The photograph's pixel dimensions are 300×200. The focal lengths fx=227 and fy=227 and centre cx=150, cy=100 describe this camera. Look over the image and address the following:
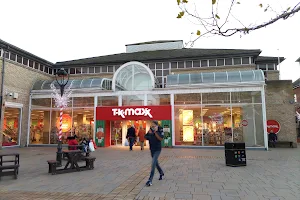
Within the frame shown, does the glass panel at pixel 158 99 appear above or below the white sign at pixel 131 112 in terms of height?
above

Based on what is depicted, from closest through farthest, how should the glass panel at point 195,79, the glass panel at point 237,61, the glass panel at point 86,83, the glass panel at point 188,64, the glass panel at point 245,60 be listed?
the glass panel at point 195,79 → the glass panel at point 86,83 → the glass panel at point 245,60 → the glass panel at point 237,61 → the glass panel at point 188,64

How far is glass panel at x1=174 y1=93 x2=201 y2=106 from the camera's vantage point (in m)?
17.8

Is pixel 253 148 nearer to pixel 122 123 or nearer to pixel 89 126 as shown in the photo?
pixel 122 123

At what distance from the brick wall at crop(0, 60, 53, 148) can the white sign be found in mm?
8221

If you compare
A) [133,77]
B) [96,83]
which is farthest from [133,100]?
[96,83]

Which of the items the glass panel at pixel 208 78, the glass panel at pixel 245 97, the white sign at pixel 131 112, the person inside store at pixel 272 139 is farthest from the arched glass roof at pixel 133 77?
the person inside store at pixel 272 139

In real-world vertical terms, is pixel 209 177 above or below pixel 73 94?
below

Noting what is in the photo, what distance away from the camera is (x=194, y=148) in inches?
674

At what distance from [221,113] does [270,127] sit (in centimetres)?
583

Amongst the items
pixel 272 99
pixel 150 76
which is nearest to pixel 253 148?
pixel 272 99

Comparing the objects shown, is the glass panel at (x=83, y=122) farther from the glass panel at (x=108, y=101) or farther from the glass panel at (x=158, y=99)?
the glass panel at (x=158, y=99)

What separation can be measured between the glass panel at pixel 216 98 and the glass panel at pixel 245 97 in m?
0.44

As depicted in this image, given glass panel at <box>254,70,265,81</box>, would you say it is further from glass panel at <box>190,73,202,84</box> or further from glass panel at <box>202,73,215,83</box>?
glass panel at <box>190,73,202,84</box>

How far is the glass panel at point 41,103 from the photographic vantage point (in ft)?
66.4
